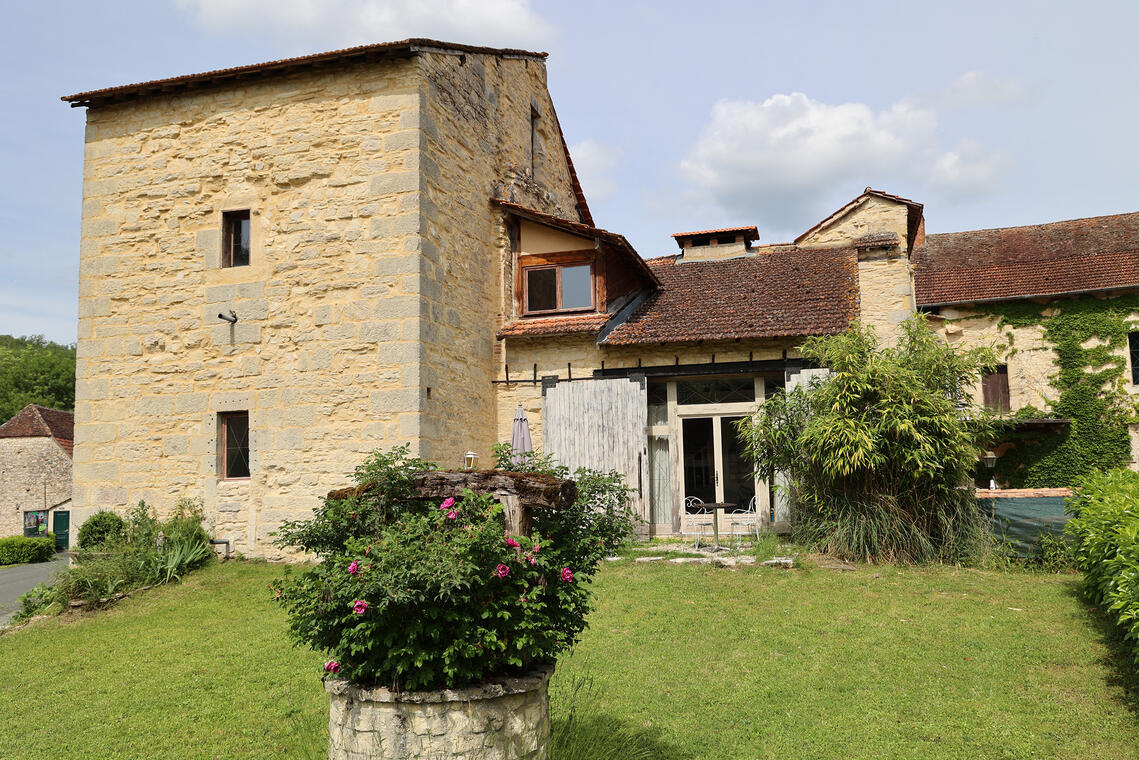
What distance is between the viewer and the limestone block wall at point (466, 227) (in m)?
10.5

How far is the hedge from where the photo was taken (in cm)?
2094

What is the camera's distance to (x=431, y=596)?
11.8 ft

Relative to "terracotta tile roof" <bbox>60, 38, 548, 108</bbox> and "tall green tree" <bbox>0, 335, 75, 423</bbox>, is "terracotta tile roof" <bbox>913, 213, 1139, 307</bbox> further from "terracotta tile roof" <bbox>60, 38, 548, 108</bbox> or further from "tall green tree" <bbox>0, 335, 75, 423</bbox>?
"tall green tree" <bbox>0, 335, 75, 423</bbox>

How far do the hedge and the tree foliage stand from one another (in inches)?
834

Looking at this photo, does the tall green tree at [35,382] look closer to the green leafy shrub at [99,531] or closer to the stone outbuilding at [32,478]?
the stone outbuilding at [32,478]

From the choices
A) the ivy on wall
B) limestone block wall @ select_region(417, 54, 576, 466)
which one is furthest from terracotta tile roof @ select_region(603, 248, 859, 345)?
the ivy on wall

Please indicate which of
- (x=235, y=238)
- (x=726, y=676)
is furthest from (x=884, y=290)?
(x=235, y=238)

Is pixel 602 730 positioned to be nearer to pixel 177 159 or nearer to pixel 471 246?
pixel 471 246

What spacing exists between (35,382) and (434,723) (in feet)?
163

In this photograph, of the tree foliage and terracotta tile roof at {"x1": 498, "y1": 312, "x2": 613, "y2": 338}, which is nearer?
the tree foliage

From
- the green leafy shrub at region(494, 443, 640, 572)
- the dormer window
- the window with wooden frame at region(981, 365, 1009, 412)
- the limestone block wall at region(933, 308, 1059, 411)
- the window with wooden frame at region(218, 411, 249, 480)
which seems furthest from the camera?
the window with wooden frame at region(981, 365, 1009, 412)

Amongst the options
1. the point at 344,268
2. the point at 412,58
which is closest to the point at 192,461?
the point at 344,268

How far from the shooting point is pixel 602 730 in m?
4.82

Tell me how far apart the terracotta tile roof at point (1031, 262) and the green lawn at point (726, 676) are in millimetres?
11416
